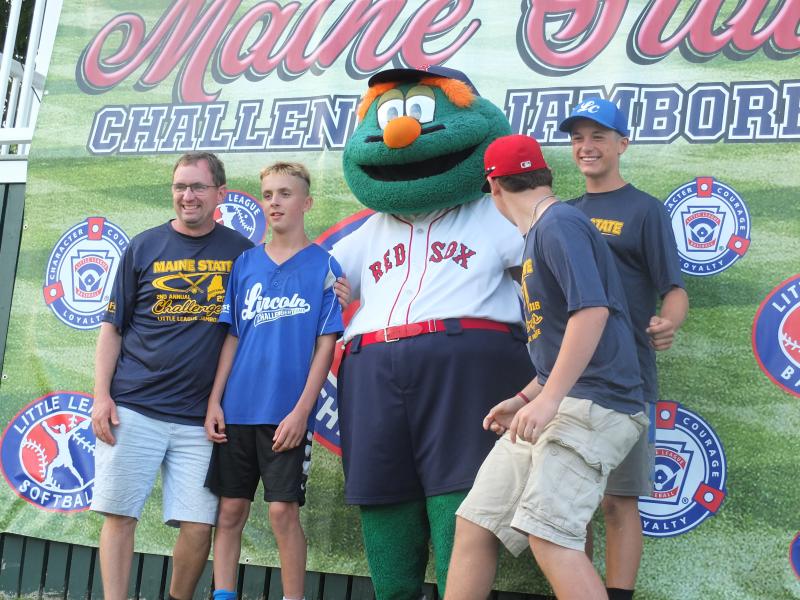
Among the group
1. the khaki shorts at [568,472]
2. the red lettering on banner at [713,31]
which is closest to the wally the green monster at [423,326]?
the khaki shorts at [568,472]

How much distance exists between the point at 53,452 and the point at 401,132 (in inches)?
87.6

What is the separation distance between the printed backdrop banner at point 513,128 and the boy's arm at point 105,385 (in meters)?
0.24

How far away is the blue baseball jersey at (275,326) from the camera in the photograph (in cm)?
336

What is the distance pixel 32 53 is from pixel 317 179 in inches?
67.3

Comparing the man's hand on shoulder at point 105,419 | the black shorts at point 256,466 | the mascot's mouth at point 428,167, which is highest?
the mascot's mouth at point 428,167

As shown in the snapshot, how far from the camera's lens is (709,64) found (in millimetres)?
3627

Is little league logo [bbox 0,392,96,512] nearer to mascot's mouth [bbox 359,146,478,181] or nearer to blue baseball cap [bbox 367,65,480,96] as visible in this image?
mascot's mouth [bbox 359,146,478,181]

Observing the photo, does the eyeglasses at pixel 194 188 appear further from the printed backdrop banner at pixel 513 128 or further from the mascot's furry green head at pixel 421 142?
the mascot's furry green head at pixel 421 142

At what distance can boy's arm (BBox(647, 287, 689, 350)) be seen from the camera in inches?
122

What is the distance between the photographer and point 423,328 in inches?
125

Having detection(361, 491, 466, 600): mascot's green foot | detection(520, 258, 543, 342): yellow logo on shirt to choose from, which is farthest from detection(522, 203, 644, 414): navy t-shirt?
detection(361, 491, 466, 600): mascot's green foot

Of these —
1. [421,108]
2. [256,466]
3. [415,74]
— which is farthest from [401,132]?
[256,466]

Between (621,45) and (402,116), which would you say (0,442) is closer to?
(402,116)

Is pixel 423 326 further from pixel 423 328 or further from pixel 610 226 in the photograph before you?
pixel 610 226
